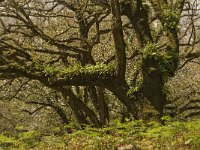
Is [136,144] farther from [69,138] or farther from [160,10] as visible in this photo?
[160,10]

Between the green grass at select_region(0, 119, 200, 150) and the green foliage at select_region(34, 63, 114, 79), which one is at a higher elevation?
the green foliage at select_region(34, 63, 114, 79)

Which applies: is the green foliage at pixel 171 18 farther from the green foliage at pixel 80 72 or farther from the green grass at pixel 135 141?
the green grass at pixel 135 141

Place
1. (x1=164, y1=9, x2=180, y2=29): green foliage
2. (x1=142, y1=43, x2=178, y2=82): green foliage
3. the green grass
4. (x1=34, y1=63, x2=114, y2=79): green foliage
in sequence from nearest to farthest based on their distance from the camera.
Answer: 1. the green grass
2. (x1=34, y1=63, x2=114, y2=79): green foliage
3. (x1=142, y1=43, x2=178, y2=82): green foliage
4. (x1=164, y1=9, x2=180, y2=29): green foliage

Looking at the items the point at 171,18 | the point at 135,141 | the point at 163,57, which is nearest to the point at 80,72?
the point at 163,57

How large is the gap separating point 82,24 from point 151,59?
611 cm

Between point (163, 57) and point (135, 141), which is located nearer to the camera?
point (135, 141)

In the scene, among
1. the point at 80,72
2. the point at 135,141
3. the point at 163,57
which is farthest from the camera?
the point at 163,57

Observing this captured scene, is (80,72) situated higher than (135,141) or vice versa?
(80,72)

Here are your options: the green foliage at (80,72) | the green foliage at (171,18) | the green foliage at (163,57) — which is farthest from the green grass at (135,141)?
the green foliage at (171,18)

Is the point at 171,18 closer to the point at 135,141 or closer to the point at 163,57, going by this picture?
the point at 163,57

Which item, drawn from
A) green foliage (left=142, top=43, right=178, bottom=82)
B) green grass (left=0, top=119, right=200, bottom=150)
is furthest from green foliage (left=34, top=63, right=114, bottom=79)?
green grass (left=0, top=119, right=200, bottom=150)

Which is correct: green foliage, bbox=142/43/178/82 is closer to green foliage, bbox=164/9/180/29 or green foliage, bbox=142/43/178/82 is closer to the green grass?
green foliage, bbox=164/9/180/29

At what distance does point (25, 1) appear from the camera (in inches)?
633

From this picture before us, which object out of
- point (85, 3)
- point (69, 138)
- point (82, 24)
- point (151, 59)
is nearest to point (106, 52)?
point (82, 24)
